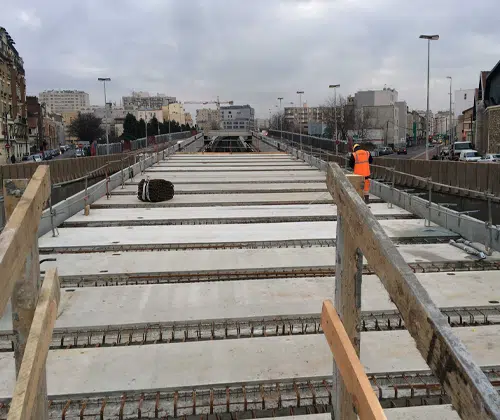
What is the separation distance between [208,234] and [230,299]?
3.84m

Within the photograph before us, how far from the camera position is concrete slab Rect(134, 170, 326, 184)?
1808 centimetres

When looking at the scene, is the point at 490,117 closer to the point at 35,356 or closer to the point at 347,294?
the point at 347,294

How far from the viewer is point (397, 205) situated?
40.9 ft

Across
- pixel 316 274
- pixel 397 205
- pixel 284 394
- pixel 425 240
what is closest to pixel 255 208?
pixel 397 205

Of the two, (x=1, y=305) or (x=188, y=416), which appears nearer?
(x=1, y=305)

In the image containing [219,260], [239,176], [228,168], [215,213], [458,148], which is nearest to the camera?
[219,260]

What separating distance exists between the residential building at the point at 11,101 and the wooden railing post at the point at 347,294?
55708 mm

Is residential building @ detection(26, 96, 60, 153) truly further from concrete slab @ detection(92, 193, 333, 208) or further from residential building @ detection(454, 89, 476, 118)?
residential building @ detection(454, 89, 476, 118)

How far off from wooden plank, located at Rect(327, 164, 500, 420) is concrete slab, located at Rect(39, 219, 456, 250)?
628cm

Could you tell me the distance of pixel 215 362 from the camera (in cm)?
409

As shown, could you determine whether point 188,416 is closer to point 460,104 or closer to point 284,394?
point 284,394

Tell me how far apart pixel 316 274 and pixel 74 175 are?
98.2ft

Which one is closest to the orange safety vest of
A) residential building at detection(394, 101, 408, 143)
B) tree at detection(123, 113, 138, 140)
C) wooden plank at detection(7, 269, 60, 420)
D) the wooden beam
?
the wooden beam

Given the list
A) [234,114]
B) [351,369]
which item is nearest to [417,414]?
[351,369]
